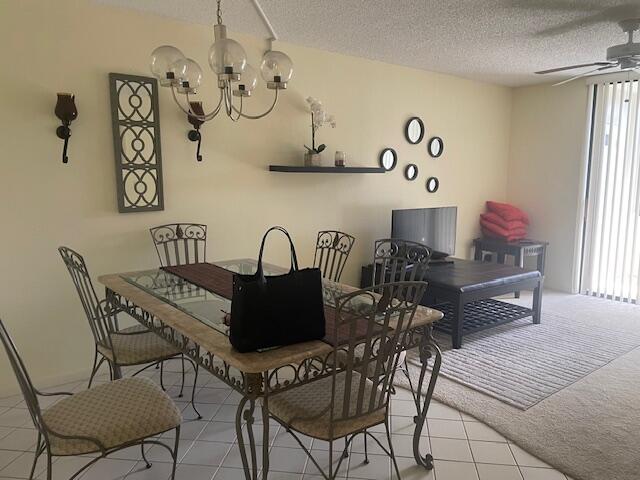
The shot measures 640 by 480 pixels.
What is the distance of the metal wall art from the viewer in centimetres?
300

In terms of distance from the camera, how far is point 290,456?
227 centimetres

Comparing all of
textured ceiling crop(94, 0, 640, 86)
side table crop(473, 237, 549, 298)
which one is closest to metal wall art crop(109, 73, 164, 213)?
textured ceiling crop(94, 0, 640, 86)

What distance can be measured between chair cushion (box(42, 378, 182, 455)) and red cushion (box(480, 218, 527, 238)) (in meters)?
4.29

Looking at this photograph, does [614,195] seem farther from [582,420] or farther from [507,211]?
[582,420]

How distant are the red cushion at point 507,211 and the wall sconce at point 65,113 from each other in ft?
14.3

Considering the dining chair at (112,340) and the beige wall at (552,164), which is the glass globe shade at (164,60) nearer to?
the dining chair at (112,340)

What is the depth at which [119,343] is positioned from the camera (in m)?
2.50

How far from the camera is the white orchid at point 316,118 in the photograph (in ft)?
12.5

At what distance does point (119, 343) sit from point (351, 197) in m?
2.42

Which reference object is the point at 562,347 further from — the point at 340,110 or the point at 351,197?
the point at 340,110

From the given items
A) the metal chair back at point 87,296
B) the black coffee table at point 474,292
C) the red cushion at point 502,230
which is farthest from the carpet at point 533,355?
the metal chair back at point 87,296

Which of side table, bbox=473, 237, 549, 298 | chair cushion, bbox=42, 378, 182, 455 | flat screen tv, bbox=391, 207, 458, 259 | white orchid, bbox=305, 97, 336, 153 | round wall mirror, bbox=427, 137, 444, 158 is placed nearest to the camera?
chair cushion, bbox=42, 378, 182, 455

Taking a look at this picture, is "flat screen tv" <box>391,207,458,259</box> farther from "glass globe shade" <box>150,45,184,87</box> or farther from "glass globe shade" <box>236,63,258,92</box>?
"glass globe shade" <box>150,45,184,87</box>

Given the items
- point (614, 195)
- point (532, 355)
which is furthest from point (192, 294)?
point (614, 195)
